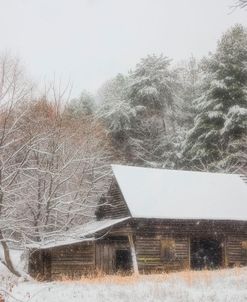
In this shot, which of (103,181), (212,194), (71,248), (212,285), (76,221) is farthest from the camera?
(103,181)

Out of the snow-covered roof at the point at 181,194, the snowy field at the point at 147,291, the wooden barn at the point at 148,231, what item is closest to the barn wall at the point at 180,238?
the wooden barn at the point at 148,231

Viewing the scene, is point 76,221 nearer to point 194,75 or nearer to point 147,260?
point 147,260

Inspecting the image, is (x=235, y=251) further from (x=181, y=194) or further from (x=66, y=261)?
(x=66, y=261)

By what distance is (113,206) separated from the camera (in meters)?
30.7

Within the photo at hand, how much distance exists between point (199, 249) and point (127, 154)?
18364 mm

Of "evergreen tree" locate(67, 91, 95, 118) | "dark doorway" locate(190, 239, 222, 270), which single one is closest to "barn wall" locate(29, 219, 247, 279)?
"dark doorway" locate(190, 239, 222, 270)

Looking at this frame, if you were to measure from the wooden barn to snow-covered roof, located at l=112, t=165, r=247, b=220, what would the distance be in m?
0.06

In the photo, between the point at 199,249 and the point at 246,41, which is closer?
the point at 199,249

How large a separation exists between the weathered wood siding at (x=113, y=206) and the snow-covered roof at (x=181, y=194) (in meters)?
0.72

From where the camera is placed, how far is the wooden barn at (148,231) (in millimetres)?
A: 27641

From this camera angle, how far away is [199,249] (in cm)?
3400

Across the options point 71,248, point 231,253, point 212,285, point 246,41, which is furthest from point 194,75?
point 212,285

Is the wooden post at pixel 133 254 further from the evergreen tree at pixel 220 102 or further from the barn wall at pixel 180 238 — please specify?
the evergreen tree at pixel 220 102

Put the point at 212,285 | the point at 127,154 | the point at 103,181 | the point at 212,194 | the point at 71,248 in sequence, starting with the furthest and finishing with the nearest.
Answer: the point at 127,154 → the point at 103,181 → the point at 212,194 → the point at 71,248 → the point at 212,285
